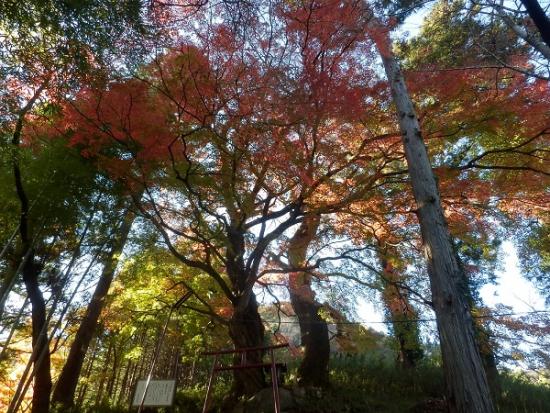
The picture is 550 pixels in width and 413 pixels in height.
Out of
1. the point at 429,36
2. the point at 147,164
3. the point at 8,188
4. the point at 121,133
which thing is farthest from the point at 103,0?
the point at 429,36

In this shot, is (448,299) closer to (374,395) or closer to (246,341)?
(246,341)

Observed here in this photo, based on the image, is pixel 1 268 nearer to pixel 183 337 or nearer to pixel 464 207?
pixel 183 337

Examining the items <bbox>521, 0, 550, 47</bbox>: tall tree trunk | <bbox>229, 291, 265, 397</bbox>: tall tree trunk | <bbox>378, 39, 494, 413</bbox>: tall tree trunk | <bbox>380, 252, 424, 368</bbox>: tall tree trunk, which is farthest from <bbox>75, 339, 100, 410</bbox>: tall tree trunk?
<bbox>521, 0, 550, 47</bbox>: tall tree trunk

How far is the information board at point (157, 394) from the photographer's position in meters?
4.40

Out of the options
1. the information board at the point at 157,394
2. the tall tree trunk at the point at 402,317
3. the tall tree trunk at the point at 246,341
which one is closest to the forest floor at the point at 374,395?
the tall tree trunk at the point at 246,341

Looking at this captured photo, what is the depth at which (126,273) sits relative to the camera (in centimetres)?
895

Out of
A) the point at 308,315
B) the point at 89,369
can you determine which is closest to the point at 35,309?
the point at 89,369

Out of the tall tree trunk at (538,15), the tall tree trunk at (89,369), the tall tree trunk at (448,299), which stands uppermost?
the tall tree trunk at (538,15)

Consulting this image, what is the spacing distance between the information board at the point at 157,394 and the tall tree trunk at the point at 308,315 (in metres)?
4.30

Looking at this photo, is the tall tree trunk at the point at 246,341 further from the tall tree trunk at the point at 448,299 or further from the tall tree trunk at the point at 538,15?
the tall tree trunk at the point at 538,15

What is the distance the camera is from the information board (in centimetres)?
440

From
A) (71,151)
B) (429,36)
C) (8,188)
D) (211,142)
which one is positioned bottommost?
(8,188)

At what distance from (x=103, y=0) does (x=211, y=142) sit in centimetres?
317

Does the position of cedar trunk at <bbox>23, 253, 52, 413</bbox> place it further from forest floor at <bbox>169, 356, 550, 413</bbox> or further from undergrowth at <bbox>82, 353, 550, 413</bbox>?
forest floor at <bbox>169, 356, 550, 413</bbox>
